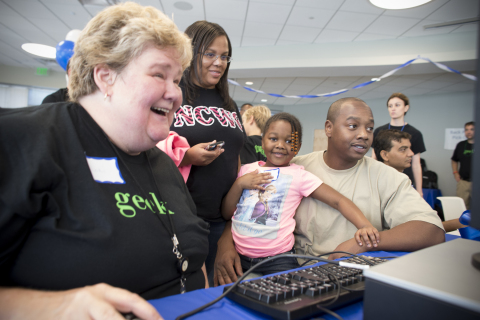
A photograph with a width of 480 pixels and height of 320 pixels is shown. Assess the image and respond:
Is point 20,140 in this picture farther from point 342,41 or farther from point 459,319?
point 342,41

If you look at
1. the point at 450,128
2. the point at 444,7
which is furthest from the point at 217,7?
the point at 450,128

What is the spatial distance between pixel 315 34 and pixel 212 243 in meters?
5.13

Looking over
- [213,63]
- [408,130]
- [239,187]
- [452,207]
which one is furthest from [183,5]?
[452,207]

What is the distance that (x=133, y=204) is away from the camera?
73 cm

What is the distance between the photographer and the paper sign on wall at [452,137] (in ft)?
26.2

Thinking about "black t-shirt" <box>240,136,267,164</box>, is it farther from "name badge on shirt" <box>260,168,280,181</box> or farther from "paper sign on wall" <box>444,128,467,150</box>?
"paper sign on wall" <box>444,128,467,150</box>

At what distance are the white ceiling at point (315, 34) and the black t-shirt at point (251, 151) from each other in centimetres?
264

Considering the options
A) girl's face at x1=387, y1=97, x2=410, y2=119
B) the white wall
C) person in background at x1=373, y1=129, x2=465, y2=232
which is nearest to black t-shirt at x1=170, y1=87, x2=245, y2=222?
person in background at x1=373, y1=129, x2=465, y2=232

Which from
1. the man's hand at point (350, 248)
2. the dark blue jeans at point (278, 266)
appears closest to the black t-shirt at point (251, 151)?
the dark blue jeans at point (278, 266)

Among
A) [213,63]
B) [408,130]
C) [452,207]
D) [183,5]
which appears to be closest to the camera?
[213,63]

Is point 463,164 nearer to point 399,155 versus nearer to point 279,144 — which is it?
point 399,155

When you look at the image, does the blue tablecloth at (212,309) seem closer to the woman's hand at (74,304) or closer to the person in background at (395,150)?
the woman's hand at (74,304)

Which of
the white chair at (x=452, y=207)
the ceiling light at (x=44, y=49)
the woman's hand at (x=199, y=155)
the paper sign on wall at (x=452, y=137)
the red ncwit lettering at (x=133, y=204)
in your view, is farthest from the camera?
the paper sign on wall at (x=452, y=137)

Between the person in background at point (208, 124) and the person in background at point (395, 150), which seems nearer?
the person in background at point (208, 124)
